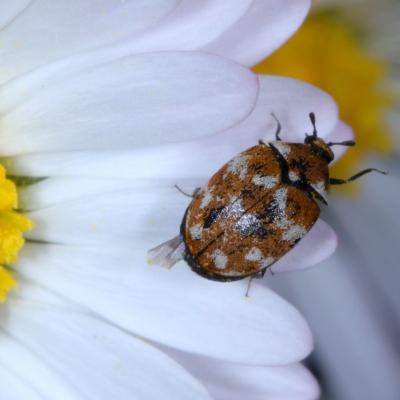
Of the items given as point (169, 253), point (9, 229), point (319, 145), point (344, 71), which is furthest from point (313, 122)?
point (344, 71)

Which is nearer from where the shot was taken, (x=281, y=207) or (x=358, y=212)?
(x=281, y=207)

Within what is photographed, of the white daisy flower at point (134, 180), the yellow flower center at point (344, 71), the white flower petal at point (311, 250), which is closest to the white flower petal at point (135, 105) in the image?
the white daisy flower at point (134, 180)

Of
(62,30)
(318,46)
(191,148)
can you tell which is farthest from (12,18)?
(318,46)

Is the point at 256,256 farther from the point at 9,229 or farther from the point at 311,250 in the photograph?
the point at 9,229

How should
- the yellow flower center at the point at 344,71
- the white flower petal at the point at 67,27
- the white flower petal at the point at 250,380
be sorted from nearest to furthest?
the white flower petal at the point at 67,27 < the white flower petal at the point at 250,380 < the yellow flower center at the point at 344,71

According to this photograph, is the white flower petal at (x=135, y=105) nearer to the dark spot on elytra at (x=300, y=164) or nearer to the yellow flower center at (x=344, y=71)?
the dark spot on elytra at (x=300, y=164)

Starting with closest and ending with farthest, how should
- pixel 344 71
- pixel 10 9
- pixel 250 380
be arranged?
1. pixel 10 9
2. pixel 250 380
3. pixel 344 71
